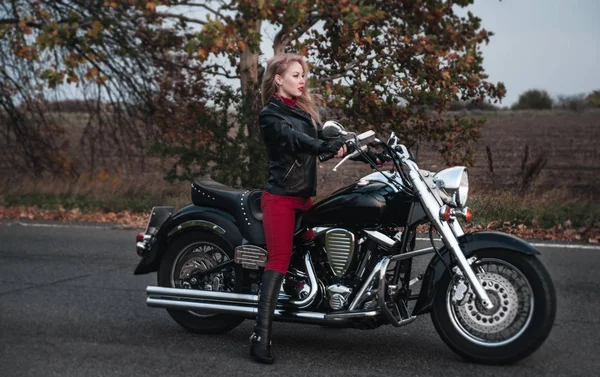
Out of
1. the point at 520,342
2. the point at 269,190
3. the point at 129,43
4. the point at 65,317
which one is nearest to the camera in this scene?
the point at 520,342

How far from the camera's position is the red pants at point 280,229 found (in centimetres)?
514

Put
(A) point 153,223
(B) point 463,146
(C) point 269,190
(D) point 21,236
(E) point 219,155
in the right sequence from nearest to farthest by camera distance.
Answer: (C) point 269,190, (A) point 153,223, (D) point 21,236, (E) point 219,155, (B) point 463,146

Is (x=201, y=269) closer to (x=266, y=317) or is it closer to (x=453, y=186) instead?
(x=266, y=317)

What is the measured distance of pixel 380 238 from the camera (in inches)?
196

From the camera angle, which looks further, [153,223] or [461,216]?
[153,223]

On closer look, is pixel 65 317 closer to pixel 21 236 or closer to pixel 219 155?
pixel 21 236

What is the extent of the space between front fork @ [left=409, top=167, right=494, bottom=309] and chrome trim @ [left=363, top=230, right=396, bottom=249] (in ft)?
0.93

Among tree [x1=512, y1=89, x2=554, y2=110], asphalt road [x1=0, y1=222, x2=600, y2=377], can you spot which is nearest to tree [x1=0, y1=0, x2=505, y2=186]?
asphalt road [x1=0, y1=222, x2=600, y2=377]

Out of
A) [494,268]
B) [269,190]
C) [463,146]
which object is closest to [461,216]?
[494,268]

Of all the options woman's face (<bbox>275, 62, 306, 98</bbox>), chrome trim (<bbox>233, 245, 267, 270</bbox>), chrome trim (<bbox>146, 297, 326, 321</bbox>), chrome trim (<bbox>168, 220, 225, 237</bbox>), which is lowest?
chrome trim (<bbox>146, 297, 326, 321</bbox>)

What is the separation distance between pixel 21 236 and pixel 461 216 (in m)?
7.42

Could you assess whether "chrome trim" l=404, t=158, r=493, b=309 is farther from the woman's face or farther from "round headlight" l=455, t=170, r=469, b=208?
the woman's face

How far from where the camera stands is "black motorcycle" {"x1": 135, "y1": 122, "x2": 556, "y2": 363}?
474 centimetres

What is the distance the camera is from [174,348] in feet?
18.0
